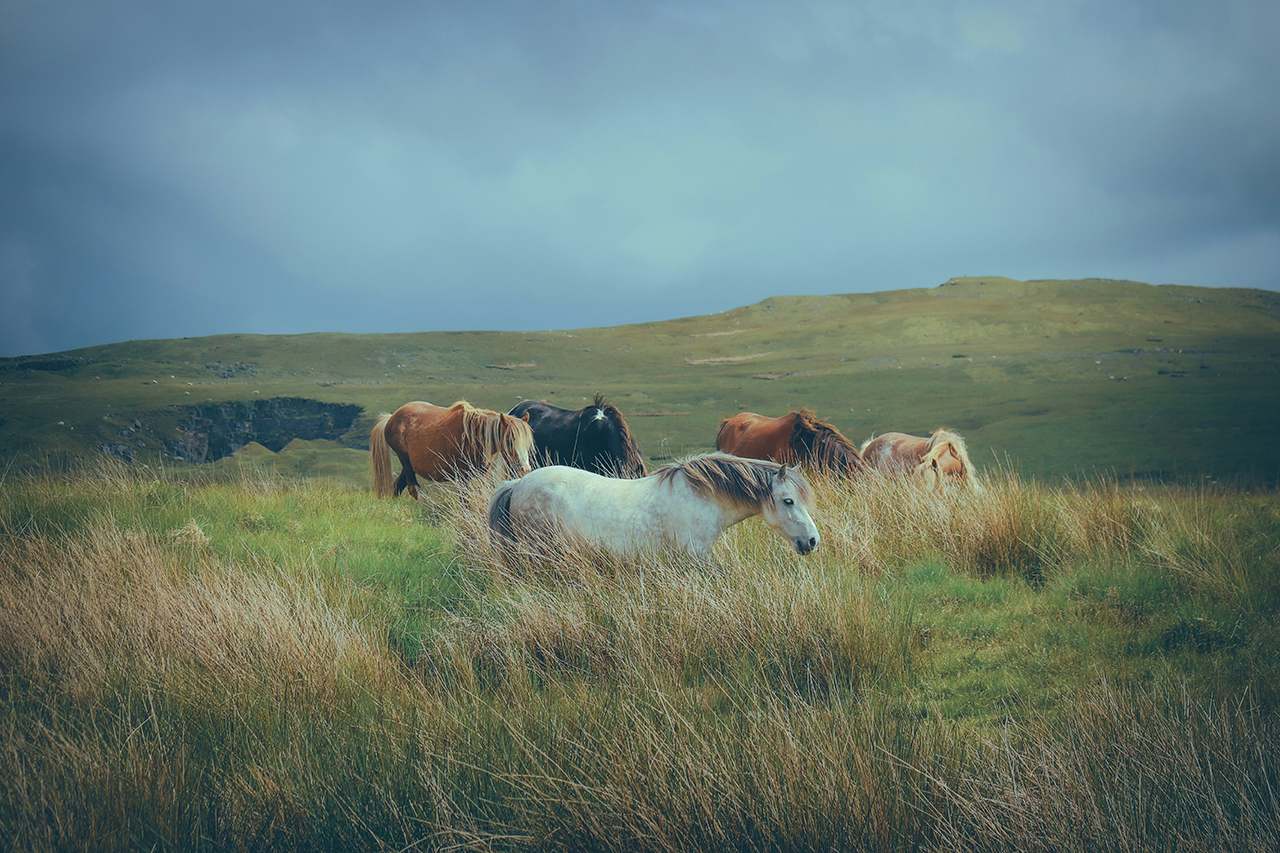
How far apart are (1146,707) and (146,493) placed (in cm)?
879

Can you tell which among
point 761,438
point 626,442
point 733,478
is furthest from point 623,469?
point 733,478

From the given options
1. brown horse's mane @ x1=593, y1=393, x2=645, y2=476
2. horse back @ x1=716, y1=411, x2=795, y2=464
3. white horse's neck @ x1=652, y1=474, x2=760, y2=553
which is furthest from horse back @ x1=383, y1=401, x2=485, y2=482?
white horse's neck @ x1=652, y1=474, x2=760, y2=553

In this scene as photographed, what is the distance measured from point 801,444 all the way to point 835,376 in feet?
113

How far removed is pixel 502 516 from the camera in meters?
5.04

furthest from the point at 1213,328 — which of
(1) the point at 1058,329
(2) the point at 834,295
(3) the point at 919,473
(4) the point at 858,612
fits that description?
(4) the point at 858,612

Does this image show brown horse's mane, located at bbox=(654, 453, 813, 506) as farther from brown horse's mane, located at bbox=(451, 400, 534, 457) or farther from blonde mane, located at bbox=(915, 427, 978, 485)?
brown horse's mane, located at bbox=(451, 400, 534, 457)

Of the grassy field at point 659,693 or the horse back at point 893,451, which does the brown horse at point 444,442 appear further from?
the horse back at point 893,451

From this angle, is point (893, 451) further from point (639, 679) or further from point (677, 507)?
point (639, 679)

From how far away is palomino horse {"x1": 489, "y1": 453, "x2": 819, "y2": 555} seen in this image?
169 inches

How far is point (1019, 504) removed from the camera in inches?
231

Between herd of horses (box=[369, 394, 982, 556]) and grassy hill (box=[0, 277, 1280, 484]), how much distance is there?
190 inches

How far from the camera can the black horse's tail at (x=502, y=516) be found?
4.94m

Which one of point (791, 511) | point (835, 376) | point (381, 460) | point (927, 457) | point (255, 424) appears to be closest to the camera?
point (791, 511)

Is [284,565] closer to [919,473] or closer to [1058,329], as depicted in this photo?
[919,473]
